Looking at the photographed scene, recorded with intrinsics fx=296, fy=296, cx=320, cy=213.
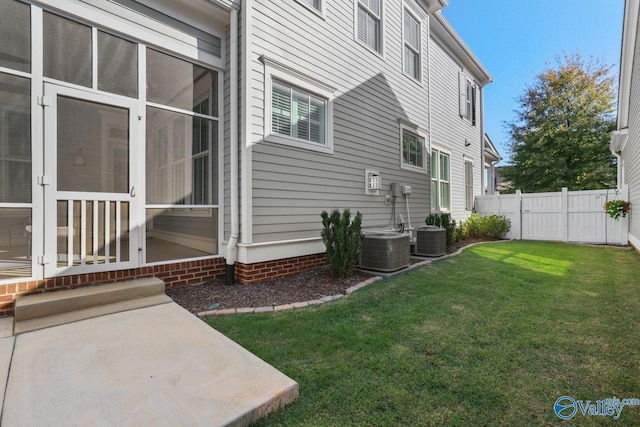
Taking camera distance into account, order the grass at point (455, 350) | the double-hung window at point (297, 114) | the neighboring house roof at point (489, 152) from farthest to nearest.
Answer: the neighboring house roof at point (489, 152) → the double-hung window at point (297, 114) → the grass at point (455, 350)

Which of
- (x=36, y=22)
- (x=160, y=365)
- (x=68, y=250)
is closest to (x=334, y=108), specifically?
(x=36, y=22)

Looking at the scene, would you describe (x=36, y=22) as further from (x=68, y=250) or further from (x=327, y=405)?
(x=327, y=405)

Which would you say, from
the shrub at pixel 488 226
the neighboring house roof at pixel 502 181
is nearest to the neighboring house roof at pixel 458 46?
the shrub at pixel 488 226

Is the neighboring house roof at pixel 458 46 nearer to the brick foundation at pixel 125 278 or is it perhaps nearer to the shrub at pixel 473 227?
the shrub at pixel 473 227

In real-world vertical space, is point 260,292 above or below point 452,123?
below

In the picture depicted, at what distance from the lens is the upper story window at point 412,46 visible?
775 cm

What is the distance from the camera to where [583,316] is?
118 inches

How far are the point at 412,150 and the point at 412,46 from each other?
281 centimetres

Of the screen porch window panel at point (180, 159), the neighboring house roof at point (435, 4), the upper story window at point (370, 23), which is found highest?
the neighboring house roof at point (435, 4)

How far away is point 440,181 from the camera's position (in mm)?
9469

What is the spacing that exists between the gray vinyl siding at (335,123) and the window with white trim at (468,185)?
3.76 metres

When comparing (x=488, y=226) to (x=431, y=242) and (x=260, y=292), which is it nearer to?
(x=431, y=242)

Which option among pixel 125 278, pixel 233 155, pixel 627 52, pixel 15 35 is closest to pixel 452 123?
pixel 627 52

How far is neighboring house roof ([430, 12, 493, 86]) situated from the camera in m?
8.88
